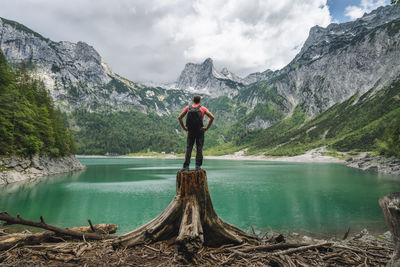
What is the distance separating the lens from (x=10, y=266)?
4.58 m

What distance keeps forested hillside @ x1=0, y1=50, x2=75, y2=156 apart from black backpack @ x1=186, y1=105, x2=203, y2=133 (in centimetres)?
4528

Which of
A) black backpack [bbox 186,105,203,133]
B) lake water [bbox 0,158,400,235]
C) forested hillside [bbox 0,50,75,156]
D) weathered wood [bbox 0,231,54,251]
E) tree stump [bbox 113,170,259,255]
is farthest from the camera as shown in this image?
forested hillside [bbox 0,50,75,156]

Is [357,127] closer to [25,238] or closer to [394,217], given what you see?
[394,217]

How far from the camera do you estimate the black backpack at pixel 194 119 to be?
23.2ft

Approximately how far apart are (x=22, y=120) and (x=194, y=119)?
170ft

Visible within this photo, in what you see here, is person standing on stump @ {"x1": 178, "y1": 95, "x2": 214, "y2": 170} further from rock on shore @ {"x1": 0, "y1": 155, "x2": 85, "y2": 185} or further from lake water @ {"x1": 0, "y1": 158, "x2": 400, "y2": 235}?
rock on shore @ {"x1": 0, "y1": 155, "x2": 85, "y2": 185}

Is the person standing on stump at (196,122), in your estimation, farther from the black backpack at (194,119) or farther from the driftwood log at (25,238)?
the driftwood log at (25,238)

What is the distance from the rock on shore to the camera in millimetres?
37572

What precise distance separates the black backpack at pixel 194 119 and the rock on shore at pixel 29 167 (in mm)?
44916

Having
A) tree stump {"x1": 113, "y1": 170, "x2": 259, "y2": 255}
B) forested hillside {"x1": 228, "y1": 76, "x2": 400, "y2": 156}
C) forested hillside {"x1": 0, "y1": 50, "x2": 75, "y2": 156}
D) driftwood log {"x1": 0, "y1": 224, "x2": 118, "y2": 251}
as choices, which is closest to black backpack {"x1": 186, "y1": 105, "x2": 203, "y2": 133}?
tree stump {"x1": 113, "y1": 170, "x2": 259, "y2": 255}

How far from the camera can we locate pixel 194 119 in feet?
23.4

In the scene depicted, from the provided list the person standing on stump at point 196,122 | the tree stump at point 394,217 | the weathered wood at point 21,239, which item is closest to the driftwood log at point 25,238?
the weathered wood at point 21,239

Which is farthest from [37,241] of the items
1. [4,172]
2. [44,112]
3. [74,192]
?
[44,112]

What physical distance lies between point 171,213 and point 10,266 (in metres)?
3.70
